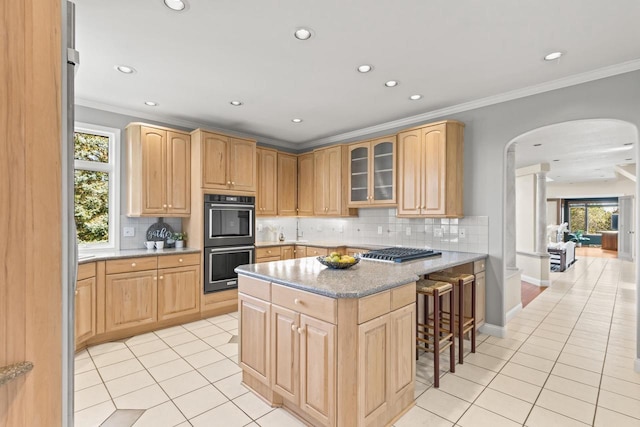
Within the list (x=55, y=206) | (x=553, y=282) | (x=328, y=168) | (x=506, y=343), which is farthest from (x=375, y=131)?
(x=553, y=282)

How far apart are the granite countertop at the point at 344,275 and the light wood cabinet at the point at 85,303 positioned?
1814 mm

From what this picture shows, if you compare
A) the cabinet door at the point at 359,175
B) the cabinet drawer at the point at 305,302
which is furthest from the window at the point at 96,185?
the cabinet door at the point at 359,175

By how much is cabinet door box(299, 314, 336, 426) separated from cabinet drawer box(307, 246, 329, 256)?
9.06 feet

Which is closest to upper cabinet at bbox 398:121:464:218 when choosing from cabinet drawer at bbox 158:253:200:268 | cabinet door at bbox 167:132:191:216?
cabinet drawer at bbox 158:253:200:268

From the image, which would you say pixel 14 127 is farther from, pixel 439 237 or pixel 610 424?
pixel 439 237

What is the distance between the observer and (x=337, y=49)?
8.22 feet

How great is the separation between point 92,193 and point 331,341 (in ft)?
11.8

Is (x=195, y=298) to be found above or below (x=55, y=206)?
below

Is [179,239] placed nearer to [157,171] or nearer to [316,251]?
[157,171]

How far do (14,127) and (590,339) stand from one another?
15.8 feet

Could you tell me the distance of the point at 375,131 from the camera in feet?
15.5

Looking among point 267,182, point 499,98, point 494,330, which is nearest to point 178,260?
point 267,182

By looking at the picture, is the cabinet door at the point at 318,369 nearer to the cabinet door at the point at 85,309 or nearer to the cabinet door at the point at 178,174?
the cabinet door at the point at 85,309

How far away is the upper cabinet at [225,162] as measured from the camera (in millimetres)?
4051
